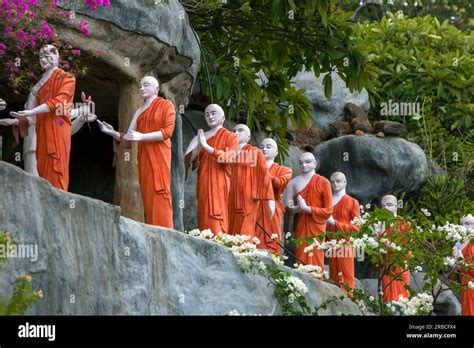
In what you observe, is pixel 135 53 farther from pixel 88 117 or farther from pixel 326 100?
pixel 326 100

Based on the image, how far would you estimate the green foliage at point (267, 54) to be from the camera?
18.9m

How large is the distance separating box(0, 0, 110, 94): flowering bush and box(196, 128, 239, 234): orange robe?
5.80 ft

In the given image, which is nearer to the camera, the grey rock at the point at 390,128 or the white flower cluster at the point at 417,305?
the white flower cluster at the point at 417,305

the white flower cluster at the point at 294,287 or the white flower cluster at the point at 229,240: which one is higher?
the white flower cluster at the point at 229,240

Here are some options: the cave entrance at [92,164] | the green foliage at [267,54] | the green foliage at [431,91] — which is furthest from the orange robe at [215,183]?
the green foliage at [431,91]

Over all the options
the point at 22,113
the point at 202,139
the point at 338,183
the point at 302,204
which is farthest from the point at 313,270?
the point at 22,113

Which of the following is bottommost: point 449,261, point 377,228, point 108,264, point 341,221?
point 108,264

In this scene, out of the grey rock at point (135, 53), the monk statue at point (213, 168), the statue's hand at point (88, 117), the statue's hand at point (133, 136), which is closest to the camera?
the statue's hand at point (133, 136)

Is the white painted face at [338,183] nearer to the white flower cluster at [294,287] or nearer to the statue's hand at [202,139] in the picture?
the statue's hand at [202,139]

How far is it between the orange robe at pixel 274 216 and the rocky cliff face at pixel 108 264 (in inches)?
138

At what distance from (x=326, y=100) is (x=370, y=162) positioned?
2000mm

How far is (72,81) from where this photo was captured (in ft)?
45.9

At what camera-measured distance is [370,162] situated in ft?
72.1
